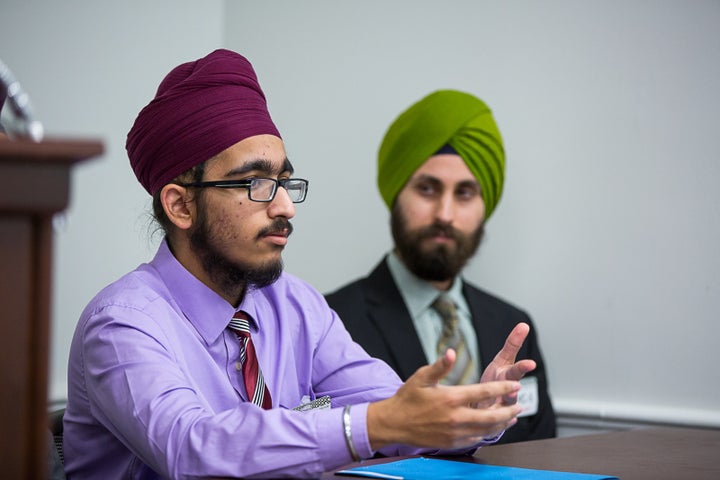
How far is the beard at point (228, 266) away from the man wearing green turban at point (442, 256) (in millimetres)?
1044

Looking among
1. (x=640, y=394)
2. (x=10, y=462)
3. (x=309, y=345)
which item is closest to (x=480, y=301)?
(x=640, y=394)

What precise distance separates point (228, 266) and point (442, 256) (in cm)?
130

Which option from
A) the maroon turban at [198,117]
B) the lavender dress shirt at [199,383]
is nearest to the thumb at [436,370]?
the lavender dress shirt at [199,383]

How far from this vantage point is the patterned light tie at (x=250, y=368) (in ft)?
5.90

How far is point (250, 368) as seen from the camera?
1.82 meters

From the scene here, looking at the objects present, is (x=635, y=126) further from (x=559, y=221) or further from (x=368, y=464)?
(x=368, y=464)

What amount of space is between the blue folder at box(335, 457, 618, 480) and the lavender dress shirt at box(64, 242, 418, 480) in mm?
99

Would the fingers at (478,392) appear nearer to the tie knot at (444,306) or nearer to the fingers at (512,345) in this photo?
the fingers at (512,345)

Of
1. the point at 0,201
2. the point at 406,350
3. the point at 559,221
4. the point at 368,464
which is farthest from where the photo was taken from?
the point at 559,221

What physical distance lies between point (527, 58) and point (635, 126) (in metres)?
0.47

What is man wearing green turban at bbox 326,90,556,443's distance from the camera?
2996mm

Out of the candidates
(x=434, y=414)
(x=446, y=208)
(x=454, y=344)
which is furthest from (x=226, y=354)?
(x=446, y=208)

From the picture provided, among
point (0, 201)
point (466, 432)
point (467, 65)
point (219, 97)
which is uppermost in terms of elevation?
point (467, 65)

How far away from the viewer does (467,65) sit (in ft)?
10.9
